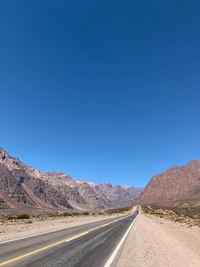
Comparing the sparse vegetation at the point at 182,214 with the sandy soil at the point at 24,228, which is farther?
the sparse vegetation at the point at 182,214

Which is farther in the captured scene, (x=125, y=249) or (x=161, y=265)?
(x=125, y=249)

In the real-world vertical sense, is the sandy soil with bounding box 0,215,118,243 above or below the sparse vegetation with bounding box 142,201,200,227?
below

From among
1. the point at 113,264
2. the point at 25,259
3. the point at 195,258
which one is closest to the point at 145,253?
the point at 195,258

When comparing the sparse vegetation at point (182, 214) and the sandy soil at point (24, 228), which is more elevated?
the sparse vegetation at point (182, 214)

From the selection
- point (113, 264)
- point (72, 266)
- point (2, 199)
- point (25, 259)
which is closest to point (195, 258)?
point (113, 264)

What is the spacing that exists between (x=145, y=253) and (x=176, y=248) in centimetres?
268

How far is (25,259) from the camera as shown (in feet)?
33.0

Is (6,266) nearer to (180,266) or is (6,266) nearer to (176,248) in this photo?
(180,266)

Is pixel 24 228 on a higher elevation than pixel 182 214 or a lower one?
lower

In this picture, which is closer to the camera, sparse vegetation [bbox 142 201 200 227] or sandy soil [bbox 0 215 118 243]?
sandy soil [bbox 0 215 118 243]

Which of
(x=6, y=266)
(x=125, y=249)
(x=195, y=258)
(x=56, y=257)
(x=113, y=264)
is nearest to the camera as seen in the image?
(x=6, y=266)

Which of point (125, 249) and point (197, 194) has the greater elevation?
point (197, 194)

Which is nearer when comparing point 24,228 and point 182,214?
point 24,228

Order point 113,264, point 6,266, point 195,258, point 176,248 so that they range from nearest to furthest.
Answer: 1. point 6,266
2. point 113,264
3. point 195,258
4. point 176,248
